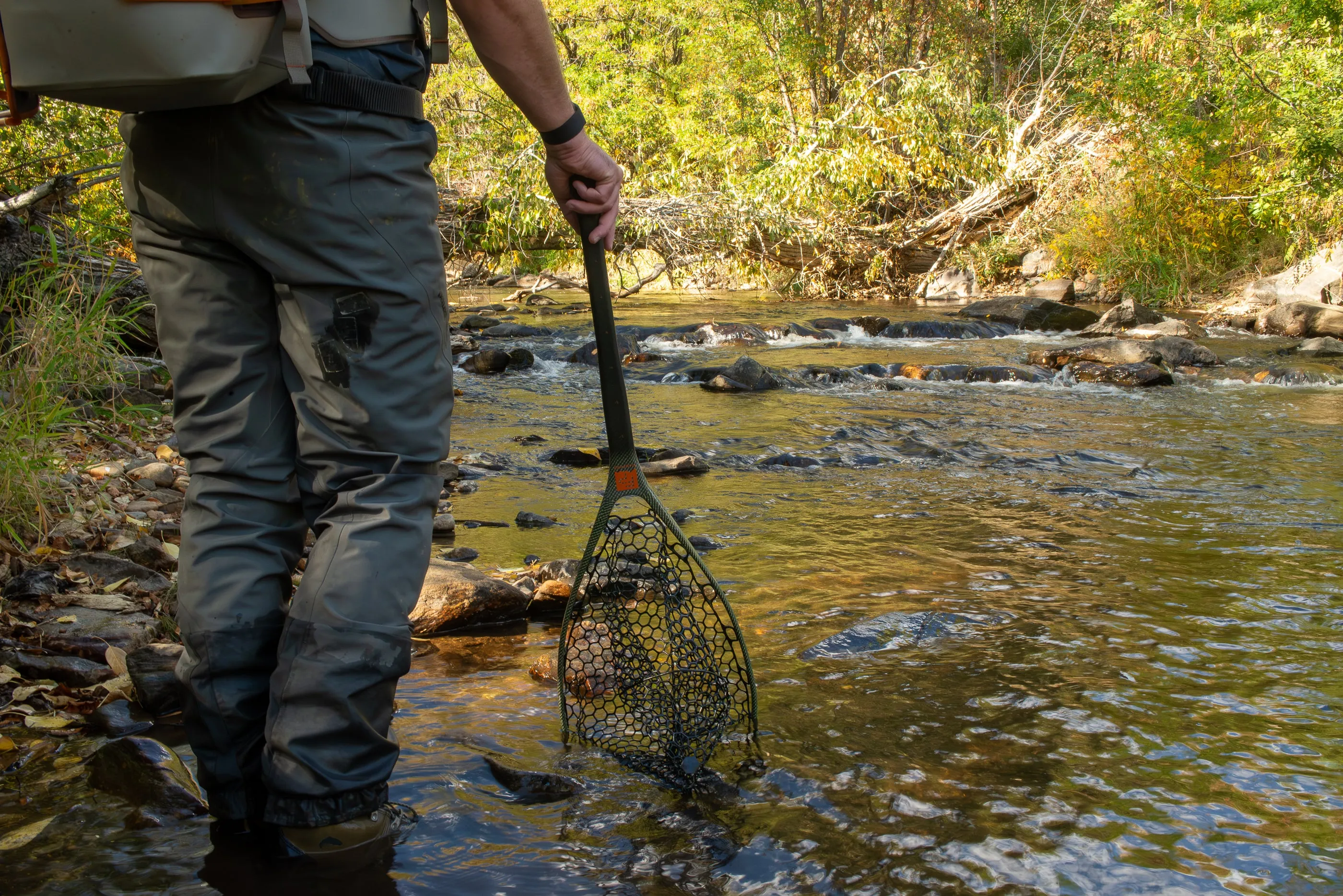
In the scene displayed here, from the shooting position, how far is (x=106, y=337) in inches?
199

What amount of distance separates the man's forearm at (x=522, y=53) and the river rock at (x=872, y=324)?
1203 cm

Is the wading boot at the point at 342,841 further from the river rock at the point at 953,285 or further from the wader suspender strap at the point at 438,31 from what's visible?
the river rock at the point at 953,285

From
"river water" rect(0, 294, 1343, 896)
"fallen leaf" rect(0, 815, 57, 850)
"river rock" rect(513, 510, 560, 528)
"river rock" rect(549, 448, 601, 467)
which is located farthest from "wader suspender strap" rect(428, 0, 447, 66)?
"river rock" rect(549, 448, 601, 467)

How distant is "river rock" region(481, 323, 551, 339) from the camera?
1329cm

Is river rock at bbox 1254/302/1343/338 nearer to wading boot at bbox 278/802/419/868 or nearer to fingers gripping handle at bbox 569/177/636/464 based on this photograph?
fingers gripping handle at bbox 569/177/636/464

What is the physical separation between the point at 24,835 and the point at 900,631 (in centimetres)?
211

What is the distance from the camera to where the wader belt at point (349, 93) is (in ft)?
5.34

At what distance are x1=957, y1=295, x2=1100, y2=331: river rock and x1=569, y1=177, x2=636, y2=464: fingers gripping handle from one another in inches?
506

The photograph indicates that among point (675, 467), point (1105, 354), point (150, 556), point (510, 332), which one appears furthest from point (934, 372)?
point (150, 556)

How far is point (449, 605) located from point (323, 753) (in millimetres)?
1487

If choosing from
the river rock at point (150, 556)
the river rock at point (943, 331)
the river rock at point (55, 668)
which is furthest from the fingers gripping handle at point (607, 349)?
the river rock at point (943, 331)

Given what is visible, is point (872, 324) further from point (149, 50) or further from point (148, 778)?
point (149, 50)

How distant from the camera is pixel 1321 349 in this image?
36.5 ft

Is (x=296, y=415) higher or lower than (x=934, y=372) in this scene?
higher
